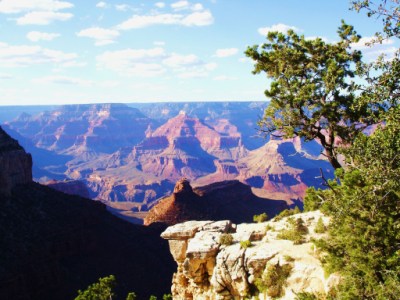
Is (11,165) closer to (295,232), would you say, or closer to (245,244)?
(245,244)

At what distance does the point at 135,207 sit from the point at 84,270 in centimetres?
12806

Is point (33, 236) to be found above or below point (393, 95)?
below

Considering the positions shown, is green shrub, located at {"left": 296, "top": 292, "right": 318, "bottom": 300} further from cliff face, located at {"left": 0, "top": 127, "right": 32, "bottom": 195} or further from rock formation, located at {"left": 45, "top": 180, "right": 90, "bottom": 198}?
rock formation, located at {"left": 45, "top": 180, "right": 90, "bottom": 198}

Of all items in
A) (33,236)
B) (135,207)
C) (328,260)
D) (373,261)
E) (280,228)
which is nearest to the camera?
(373,261)

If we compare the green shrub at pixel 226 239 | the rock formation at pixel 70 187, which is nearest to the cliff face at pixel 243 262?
the green shrub at pixel 226 239

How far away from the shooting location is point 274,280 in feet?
65.2

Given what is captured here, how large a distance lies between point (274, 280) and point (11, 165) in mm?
64505

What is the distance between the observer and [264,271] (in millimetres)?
20484

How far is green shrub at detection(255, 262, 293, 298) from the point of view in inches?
769

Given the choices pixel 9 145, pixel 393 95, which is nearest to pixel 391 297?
pixel 393 95

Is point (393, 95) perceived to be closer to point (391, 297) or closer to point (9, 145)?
point (391, 297)

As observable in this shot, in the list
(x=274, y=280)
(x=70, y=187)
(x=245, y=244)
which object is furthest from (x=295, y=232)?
(x=70, y=187)

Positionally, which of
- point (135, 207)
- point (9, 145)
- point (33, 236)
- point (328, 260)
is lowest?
point (135, 207)

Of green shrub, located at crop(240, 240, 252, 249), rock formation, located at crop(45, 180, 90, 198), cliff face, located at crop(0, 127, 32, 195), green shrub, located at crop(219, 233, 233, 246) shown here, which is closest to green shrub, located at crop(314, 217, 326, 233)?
green shrub, located at crop(240, 240, 252, 249)
